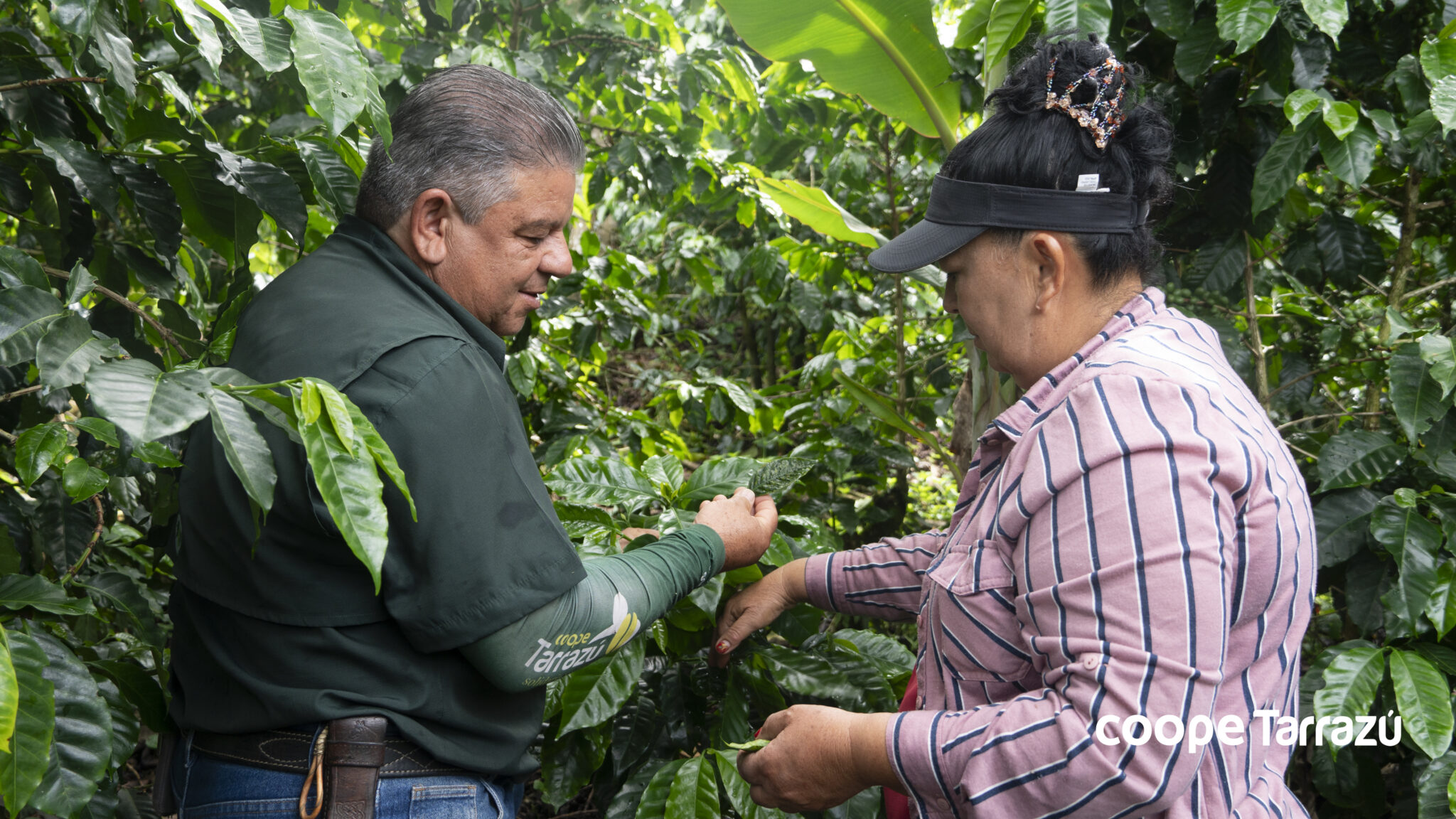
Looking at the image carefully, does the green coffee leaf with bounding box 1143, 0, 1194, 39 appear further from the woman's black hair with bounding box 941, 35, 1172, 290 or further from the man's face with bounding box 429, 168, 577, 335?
the man's face with bounding box 429, 168, 577, 335

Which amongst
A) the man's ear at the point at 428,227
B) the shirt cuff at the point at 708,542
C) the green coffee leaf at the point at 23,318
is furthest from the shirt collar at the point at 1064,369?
the green coffee leaf at the point at 23,318

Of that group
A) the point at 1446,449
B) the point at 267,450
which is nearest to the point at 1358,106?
the point at 1446,449

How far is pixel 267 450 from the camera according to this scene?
881 millimetres

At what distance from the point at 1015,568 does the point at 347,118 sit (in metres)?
0.92

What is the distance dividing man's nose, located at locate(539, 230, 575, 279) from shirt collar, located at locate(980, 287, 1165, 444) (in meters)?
0.66

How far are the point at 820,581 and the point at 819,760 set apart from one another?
0.50 metres

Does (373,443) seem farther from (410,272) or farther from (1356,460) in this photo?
(1356,460)

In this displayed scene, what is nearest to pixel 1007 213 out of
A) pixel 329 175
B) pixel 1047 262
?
pixel 1047 262

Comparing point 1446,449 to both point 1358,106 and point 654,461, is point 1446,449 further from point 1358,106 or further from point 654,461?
point 654,461

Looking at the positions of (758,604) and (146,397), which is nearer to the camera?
(146,397)

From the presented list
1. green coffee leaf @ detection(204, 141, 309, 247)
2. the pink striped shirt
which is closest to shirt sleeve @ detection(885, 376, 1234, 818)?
the pink striped shirt

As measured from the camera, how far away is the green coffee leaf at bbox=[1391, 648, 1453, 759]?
1.64 m

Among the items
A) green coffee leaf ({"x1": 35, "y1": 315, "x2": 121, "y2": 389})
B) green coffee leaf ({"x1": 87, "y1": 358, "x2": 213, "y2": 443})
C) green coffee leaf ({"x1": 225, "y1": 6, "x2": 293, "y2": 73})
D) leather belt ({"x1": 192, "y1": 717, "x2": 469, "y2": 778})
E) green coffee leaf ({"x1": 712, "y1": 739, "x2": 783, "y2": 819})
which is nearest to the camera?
green coffee leaf ({"x1": 87, "y1": 358, "x2": 213, "y2": 443})

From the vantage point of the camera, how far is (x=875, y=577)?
1.65 meters
